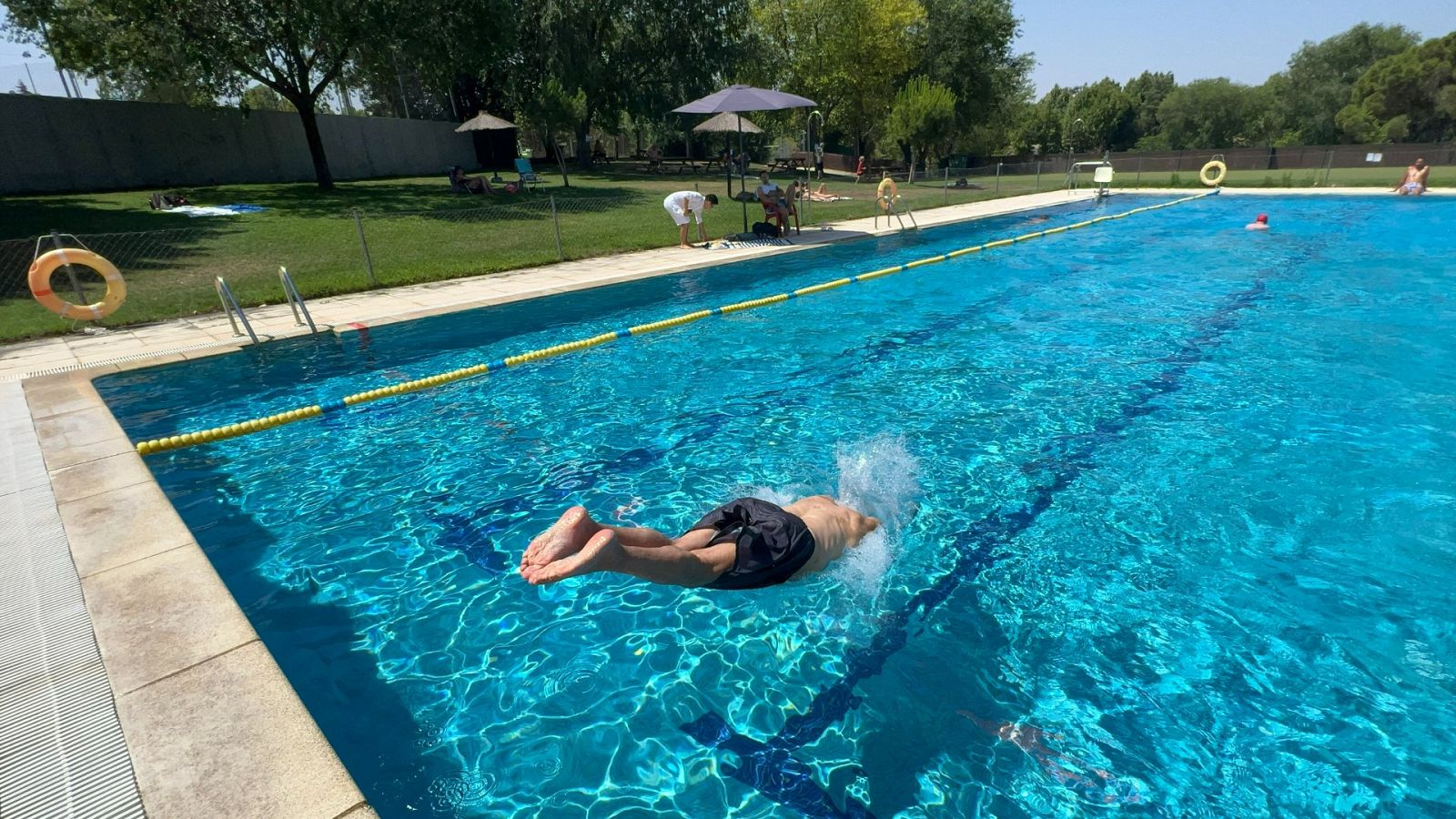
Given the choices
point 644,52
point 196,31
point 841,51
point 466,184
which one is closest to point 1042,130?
point 841,51

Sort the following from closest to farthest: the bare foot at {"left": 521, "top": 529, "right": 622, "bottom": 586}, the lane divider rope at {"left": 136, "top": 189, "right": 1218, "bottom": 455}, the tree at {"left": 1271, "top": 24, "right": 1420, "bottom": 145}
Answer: the bare foot at {"left": 521, "top": 529, "right": 622, "bottom": 586} → the lane divider rope at {"left": 136, "top": 189, "right": 1218, "bottom": 455} → the tree at {"left": 1271, "top": 24, "right": 1420, "bottom": 145}

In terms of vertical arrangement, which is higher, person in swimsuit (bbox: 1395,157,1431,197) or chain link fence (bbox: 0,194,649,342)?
chain link fence (bbox: 0,194,649,342)

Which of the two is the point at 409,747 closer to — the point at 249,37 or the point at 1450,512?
the point at 1450,512

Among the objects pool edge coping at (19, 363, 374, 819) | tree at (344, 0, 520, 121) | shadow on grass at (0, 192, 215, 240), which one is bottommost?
pool edge coping at (19, 363, 374, 819)

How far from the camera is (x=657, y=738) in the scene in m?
3.15

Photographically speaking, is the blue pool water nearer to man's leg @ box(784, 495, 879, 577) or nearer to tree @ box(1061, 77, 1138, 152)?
man's leg @ box(784, 495, 879, 577)

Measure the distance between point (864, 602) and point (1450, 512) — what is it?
13.9ft

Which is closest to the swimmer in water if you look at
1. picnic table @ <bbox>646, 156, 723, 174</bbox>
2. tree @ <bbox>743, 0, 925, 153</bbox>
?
picnic table @ <bbox>646, 156, 723, 174</bbox>

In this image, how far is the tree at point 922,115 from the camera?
31.1 metres

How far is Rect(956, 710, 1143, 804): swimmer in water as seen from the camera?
2.83m

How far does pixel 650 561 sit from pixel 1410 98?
76804mm

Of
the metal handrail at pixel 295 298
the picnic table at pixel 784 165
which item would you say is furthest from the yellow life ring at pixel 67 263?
the picnic table at pixel 784 165

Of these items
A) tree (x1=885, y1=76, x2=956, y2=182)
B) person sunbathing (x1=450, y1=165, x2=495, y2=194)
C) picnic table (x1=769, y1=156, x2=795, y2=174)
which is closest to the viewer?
person sunbathing (x1=450, y1=165, x2=495, y2=194)

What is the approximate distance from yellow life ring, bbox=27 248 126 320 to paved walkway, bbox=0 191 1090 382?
348 millimetres
